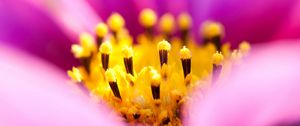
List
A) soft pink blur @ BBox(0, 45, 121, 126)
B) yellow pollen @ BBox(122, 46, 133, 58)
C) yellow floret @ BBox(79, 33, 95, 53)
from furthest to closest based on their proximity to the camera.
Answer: yellow floret @ BBox(79, 33, 95, 53), yellow pollen @ BBox(122, 46, 133, 58), soft pink blur @ BBox(0, 45, 121, 126)

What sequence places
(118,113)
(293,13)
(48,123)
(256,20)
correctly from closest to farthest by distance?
(48,123) < (118,113) < (293,13) < (256,20)

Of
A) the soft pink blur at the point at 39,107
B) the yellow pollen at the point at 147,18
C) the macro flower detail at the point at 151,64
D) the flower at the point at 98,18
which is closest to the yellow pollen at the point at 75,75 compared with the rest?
the macro flower detail at the point at 151,64

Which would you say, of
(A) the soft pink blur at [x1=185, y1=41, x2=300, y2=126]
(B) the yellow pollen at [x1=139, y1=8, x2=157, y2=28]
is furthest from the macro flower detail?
(A) the soft pink blur at [x1=185, y1=41, x2=300, y2=126]

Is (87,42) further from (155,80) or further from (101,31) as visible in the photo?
(155,80)

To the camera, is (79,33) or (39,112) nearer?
(39,112)

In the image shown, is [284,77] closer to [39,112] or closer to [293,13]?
[39,112]

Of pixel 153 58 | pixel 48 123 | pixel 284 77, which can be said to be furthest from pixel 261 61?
pixel 153 58

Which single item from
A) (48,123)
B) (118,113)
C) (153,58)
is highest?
(153,58)

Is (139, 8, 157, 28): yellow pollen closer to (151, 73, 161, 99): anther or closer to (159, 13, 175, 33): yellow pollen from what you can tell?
(159, 13, 175, 33): yellow pollen
